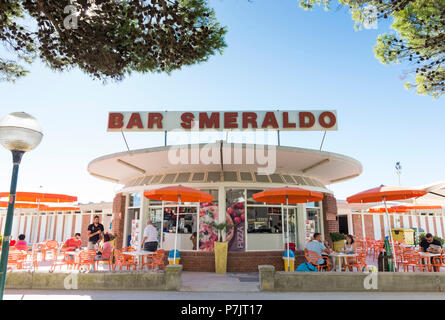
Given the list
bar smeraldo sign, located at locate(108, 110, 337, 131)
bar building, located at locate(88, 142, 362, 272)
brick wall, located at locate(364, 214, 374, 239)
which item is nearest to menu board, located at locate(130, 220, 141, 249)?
bar building, located at locate(88, 142, 362, 272)

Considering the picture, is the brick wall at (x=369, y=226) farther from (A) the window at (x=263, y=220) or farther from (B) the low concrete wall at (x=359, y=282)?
(B) the low concrete wall at (x=359, y=282)

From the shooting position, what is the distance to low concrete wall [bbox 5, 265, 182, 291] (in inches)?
253

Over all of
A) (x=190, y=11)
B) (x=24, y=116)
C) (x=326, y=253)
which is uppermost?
(x=190, y=11)

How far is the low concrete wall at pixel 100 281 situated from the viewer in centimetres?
641

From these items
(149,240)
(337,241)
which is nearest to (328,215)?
(337,241)

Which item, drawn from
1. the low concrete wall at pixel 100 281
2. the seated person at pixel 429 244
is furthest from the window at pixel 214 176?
the seated person at pixel 429 244

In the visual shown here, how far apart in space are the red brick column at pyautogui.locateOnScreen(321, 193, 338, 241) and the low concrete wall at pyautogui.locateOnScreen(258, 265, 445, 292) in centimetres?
523

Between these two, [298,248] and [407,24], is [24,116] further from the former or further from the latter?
[298,248]

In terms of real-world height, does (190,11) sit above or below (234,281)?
above

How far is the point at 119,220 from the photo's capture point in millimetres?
11680

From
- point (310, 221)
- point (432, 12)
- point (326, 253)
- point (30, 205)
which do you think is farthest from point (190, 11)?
point (30, 205)

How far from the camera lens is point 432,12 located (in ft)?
21.5
